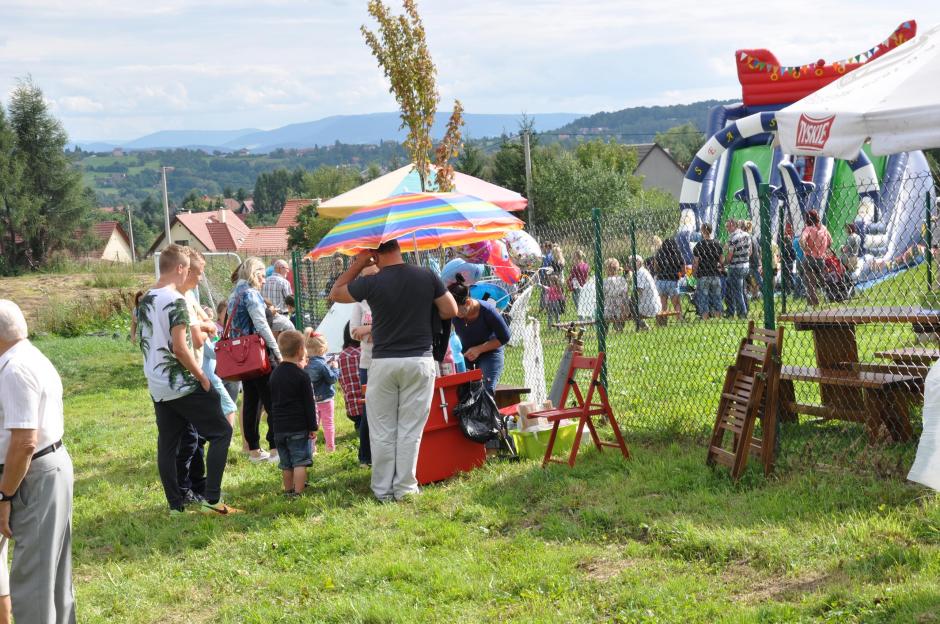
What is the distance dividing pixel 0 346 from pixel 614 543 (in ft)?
11.0

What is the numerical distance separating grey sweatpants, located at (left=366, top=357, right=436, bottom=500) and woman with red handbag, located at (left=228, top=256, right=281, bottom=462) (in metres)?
1.72

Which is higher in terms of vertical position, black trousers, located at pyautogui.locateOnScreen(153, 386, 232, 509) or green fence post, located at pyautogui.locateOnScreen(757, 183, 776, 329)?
green fence post, located at pyautogui.locateOnScreen(757, 183, 776, 329)

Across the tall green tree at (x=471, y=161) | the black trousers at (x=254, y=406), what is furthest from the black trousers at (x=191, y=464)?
the tall green tree at (x=471, y=161)

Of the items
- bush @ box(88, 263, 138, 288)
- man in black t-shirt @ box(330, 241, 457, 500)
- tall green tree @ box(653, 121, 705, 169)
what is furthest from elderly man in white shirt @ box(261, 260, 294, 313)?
tall green tree @ box(653, 121, 705, 169)

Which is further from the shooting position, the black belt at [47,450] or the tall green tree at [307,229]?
the tall green tree at [307,229]

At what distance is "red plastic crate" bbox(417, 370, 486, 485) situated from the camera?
7469mm

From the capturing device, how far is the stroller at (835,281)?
9070 mm

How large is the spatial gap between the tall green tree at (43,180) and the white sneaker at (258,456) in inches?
1349

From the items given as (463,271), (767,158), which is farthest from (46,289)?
(463,271)

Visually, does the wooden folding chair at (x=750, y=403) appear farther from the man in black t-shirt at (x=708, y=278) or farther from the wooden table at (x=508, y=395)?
the man in black t-shirt at (x=708, y=278)

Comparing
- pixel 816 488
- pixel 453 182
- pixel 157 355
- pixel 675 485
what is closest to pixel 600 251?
pixel 675 485

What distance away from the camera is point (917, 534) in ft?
16.3

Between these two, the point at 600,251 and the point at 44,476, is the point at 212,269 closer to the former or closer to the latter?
the point at 600,251

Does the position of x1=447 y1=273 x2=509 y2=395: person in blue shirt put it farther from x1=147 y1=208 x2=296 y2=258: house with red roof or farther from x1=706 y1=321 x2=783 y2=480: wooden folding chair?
x1=147 y1=208 x2=296 y2=258: house with red roof
